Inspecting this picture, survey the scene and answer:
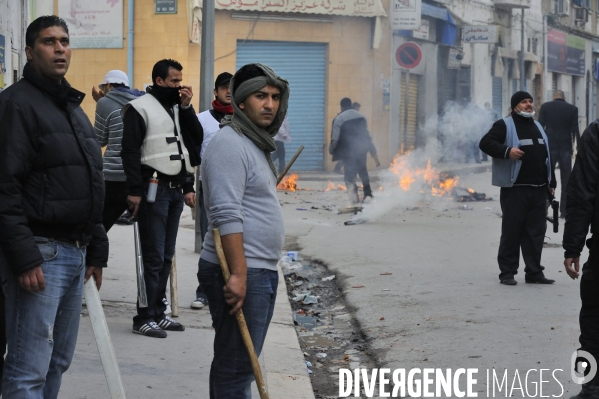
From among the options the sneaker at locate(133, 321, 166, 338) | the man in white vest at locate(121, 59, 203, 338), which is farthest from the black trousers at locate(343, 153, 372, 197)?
the sneaker at locate(133, 321, 166, 338)

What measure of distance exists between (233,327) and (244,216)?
433 millimetres

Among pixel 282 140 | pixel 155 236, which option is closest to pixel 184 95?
pixel 155 236

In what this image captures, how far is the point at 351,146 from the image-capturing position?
1612cm

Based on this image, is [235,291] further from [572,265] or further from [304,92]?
[304,92]

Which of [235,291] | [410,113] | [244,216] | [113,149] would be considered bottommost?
[235,291]

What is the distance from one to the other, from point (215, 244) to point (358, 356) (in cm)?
307

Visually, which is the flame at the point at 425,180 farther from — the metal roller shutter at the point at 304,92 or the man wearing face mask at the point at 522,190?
the man wearing face mask at the point at 522,190

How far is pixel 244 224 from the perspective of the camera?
11.9 ft

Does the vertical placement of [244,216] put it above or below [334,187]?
above

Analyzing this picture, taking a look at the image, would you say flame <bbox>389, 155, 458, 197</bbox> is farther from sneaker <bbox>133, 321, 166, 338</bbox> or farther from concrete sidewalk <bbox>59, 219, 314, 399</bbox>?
sneaker <bbox>133, 321, 166, 338</bbox>

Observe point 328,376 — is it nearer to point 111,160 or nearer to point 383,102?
point 111,160

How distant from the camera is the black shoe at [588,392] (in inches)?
189

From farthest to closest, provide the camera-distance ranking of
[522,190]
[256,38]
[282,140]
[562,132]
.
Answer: [256,38], [282,140], [562,132], [522,190]

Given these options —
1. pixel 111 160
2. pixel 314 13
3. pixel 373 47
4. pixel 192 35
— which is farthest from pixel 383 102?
pixel 111 160
